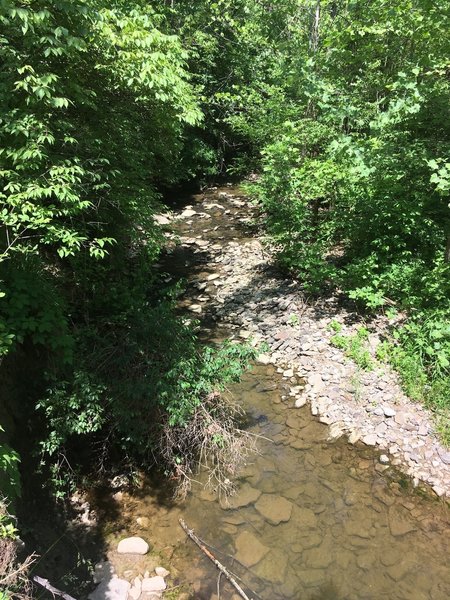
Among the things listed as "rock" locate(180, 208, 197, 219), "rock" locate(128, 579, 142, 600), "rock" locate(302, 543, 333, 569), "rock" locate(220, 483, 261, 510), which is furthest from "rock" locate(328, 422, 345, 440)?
"rock" locate(180, 208, 197, 219)

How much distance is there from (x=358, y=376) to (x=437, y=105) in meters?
4.10

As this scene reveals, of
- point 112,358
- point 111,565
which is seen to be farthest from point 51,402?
point 111,565

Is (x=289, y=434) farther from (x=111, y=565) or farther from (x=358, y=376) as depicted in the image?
(x=111, y=565)

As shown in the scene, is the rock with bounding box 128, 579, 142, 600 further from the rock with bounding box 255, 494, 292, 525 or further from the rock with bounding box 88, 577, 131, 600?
the rock with bounding box 255, 494, 292, 525

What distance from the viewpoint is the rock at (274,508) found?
4500mm

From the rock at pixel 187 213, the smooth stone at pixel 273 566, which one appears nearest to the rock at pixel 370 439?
the smooth stone at pixel 273 566

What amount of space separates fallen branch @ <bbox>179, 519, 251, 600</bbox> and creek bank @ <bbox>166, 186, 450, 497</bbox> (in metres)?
2.23

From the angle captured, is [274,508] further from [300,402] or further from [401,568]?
[300,402]

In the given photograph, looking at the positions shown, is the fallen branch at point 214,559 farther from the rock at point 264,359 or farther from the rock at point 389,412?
the rock at point 264,359

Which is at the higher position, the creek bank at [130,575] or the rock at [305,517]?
the creek bank at [130,575]

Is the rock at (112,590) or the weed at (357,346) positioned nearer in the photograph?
the rock at (112,590)

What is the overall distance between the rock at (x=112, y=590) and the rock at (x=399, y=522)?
9.02ft

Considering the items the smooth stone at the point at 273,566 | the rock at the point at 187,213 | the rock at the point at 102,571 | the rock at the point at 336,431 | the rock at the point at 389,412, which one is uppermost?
the rock at the point at 187,213

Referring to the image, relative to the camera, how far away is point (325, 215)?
8273mm
